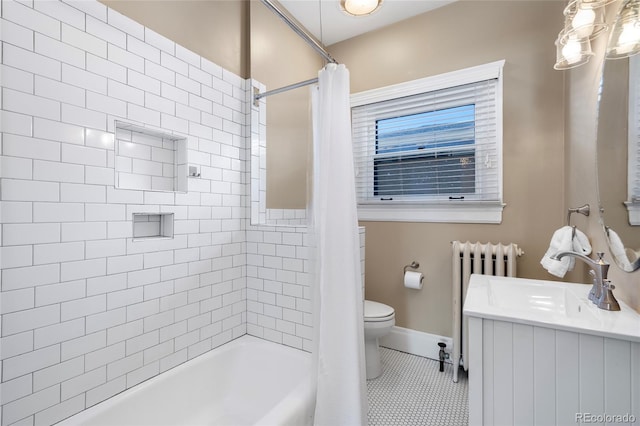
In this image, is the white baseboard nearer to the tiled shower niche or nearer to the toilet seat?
the toilet seat

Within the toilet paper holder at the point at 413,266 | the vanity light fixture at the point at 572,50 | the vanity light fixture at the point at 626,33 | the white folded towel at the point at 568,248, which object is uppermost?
the vanity light fixture at the point at 572,50

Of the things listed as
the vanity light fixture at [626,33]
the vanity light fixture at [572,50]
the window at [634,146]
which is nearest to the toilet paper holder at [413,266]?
the window at [634,146]

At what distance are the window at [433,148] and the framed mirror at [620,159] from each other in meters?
0.87

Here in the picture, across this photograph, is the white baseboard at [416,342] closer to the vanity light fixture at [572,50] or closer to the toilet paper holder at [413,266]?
A: the toilet paper holder at [413,266]

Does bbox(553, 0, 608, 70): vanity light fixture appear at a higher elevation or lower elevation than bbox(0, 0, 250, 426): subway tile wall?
higher

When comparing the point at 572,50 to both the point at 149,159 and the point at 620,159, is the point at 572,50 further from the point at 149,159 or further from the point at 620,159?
the point at 149,159

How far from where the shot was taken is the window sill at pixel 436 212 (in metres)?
2.12

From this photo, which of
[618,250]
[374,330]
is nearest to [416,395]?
[374,330]

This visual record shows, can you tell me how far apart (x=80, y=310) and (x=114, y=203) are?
474 millimetres

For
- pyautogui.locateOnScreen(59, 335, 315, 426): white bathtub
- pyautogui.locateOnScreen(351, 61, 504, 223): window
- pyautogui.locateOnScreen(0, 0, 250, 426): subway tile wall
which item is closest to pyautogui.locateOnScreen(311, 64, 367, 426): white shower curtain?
pyautogui.locateOnScreen(59, 335, 315, 426): white bathtub

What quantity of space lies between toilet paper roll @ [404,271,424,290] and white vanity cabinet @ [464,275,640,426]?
1116 mm

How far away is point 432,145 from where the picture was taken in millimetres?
2342

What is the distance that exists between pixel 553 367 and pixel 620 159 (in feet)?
2.65

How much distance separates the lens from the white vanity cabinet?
2.87ft
